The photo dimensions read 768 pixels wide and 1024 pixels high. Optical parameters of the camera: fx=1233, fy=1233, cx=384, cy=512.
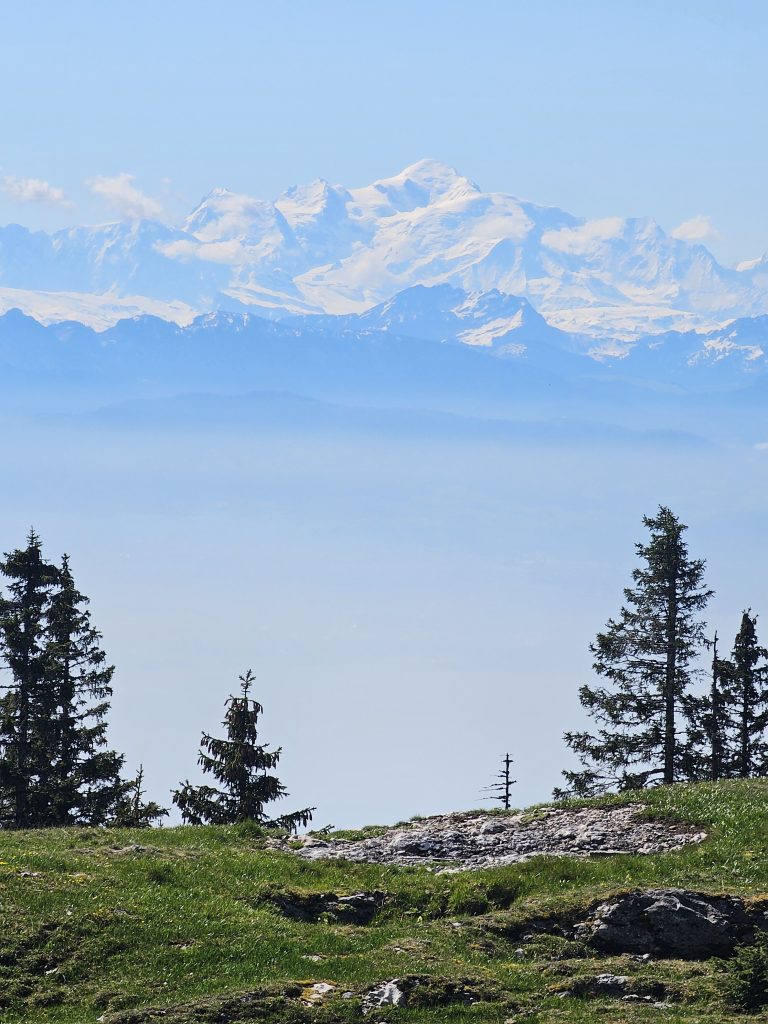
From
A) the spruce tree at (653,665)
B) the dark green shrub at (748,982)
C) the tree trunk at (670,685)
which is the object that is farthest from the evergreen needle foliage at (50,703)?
the dark green shrub at (748,982)

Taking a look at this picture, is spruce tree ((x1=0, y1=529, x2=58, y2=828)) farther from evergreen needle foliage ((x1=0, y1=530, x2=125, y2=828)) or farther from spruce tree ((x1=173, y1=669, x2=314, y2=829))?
spruce tree ((x1=173, y1=669, x2=314, y2=829))

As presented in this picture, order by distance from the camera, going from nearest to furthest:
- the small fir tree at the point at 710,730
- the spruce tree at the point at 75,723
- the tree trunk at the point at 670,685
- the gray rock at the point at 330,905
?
the gray rock at the point at 330,905 → the spruce tree at the point at 75,723 → the tree trunk at the point at 670,685 → the small fir tree at the point at 710,730

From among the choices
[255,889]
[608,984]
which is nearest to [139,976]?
[255,889]

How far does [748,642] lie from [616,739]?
8.49m

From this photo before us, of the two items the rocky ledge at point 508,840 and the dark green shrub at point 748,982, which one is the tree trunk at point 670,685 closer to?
the rocky ledge at point 508,840

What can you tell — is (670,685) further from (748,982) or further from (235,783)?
(748,982)

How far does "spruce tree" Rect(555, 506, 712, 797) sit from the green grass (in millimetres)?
14318

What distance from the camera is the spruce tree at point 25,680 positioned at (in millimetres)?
41156

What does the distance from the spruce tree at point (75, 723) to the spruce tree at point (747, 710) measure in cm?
2292

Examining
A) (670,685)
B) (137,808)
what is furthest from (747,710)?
(137,808)

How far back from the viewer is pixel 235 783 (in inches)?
1590

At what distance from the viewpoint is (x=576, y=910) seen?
24.0 meters

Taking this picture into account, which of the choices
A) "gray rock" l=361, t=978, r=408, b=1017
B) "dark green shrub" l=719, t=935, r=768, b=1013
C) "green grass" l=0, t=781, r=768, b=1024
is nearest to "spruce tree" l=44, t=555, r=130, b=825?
"green grass" l=0, t=781, r=768, b=1024

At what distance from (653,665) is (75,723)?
20.5m
